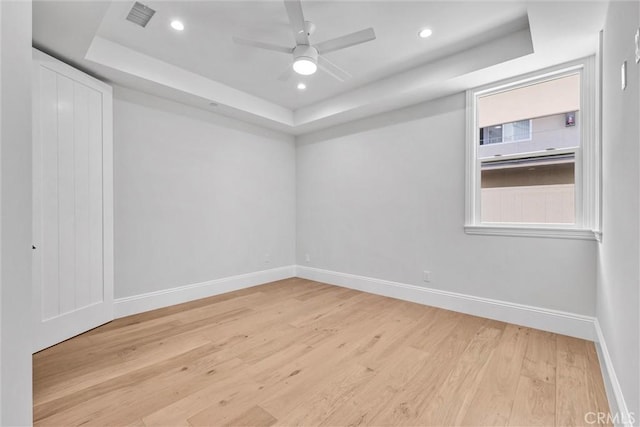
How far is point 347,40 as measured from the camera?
7.53 feet

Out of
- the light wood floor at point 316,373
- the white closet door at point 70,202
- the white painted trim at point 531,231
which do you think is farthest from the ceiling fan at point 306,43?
the light wood floor at point 316,373

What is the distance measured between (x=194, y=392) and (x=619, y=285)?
8.39ft

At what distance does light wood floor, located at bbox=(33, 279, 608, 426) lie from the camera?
1617 millimetres

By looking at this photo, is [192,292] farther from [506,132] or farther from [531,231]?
[506,132]

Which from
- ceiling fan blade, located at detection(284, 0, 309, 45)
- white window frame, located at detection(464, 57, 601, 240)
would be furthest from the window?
ceiling fan blade, located at detection(284, 0, 309, 45)

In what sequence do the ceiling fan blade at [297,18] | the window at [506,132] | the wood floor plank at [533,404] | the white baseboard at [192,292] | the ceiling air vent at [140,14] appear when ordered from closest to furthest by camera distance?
the wood floor plank at [533,404]
the ceiling fan blade at [297,18]
the ceiling air vent at [140,14]
the window at [506,132]
the white baseboard at [192,292]

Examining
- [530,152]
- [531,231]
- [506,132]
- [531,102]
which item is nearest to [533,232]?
[531,231]

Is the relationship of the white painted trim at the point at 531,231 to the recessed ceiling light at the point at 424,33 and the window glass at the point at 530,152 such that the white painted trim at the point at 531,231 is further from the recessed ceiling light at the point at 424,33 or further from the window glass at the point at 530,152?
the recessed ceiling light at the point at 424,33

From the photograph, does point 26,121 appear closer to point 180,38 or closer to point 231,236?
point 180,38

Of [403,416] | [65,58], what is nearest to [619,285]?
[403,416]

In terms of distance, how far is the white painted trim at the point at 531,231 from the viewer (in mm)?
2576

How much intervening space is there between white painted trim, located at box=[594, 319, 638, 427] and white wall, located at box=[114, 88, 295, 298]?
395 centimetres

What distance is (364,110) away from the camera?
389 cm

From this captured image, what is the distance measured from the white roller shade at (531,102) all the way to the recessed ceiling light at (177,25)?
318 centimetres
